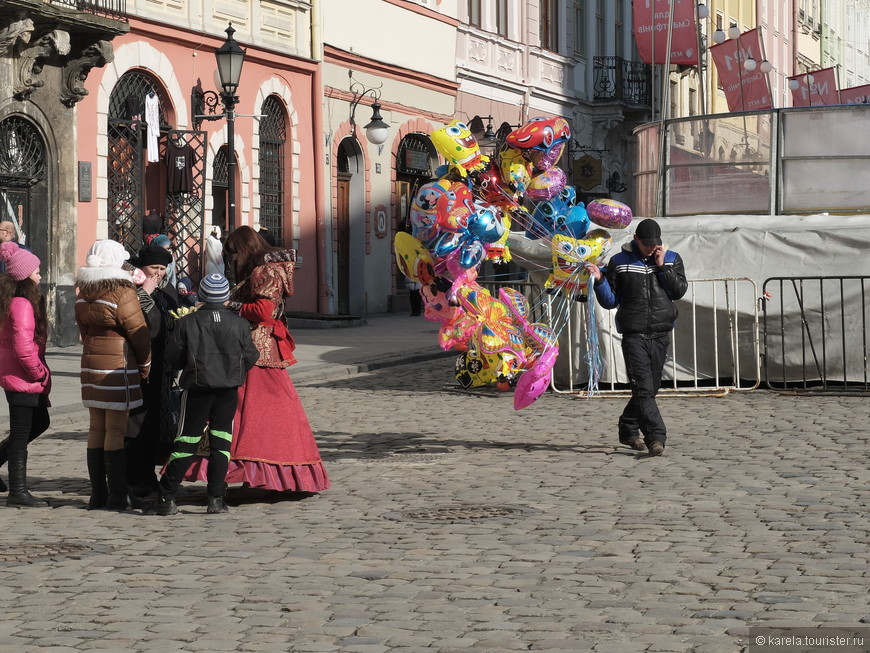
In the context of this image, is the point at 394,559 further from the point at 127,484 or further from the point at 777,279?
the point at 777,279

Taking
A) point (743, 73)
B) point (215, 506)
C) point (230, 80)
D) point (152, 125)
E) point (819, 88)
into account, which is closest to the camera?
point (215, 506)

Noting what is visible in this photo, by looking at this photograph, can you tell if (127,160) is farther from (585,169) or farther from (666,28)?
(585,169)

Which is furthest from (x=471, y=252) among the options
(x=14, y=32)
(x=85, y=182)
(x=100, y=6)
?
(x=100, y=6)

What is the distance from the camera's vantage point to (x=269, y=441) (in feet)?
32.1

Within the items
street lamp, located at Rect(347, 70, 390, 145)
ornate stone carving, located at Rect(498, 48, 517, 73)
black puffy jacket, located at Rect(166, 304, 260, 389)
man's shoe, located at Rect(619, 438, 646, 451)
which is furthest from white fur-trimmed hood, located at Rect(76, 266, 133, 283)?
ornate stone carving, located at Rect(498, 48, 517, 73)

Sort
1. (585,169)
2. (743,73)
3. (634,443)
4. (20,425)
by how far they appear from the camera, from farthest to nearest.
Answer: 1. (585,169)
2. (743,73)
3. (634,443)
4. (20,425)

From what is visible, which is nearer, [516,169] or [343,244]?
[516,169]

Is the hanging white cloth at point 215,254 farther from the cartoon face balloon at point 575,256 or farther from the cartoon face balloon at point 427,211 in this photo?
the cartoon face balloon at point 575,256

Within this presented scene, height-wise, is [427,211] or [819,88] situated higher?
[819,88]

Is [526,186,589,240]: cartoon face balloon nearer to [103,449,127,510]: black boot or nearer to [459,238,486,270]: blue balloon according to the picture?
[459,238,486,270]: blue balloon

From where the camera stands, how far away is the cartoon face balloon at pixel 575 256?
40.6 feet

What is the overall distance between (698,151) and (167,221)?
8.13 metres

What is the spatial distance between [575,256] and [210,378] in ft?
12.8

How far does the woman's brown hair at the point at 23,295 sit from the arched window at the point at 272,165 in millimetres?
18744
